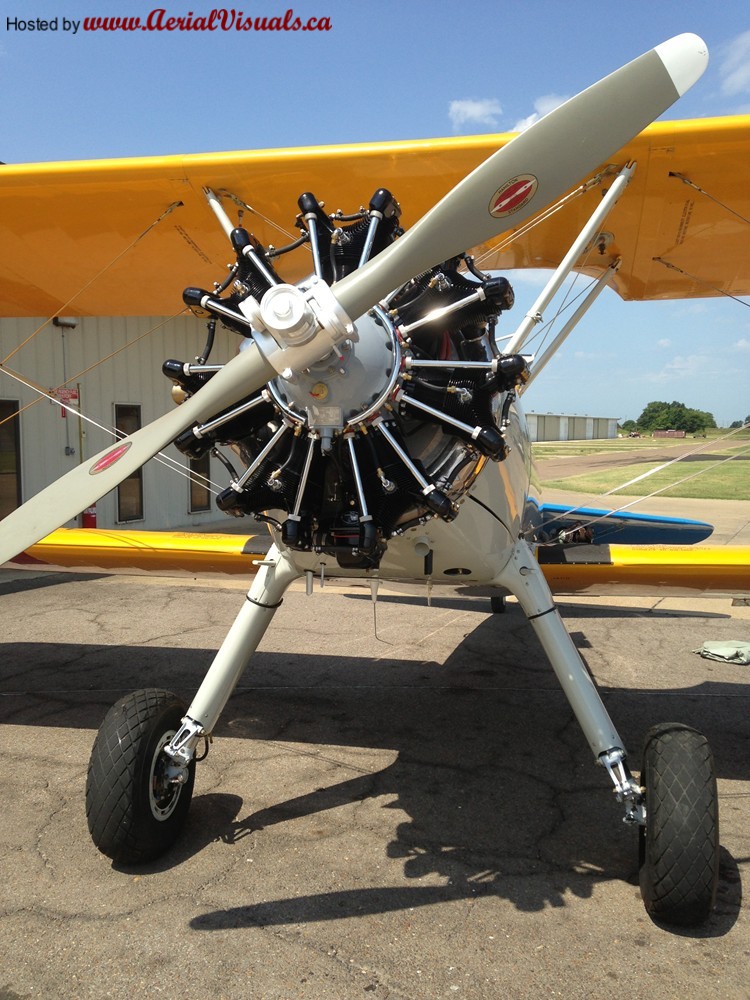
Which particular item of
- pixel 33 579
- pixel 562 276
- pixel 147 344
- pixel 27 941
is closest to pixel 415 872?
pixel 27 941

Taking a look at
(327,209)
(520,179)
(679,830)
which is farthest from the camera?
(327,209)

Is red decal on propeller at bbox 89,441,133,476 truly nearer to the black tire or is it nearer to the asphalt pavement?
the black tire

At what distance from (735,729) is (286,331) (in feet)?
13.9

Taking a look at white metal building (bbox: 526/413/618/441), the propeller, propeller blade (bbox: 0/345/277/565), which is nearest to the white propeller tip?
the propeller

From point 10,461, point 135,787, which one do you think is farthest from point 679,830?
point 10,461

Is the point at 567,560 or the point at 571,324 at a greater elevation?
the point at 571,324

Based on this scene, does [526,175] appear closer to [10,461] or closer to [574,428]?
[10,461]

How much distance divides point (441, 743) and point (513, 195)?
11.0 feet

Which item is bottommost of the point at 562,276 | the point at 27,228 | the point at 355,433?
the point at 355,433

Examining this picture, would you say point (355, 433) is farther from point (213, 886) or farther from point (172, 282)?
point (172, 282)

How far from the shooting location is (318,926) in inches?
113

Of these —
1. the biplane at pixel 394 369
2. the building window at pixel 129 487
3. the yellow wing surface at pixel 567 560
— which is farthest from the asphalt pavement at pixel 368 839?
the building window at pixel 129 487

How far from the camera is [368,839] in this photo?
3.57m

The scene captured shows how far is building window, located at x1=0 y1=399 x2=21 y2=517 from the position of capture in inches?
434
